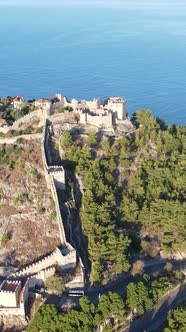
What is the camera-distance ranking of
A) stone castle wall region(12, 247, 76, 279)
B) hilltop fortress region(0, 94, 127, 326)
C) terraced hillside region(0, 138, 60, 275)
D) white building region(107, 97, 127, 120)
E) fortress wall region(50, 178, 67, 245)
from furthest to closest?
white building region(107, 97, 127, 120) < fortress wall region(50, 178, 67, 245) < terraced hillside region(0, 138, 60, 275) < stone castle wall region(12, 247, 76, 279) < hilltop fortress region(0, 94, 127, 326)

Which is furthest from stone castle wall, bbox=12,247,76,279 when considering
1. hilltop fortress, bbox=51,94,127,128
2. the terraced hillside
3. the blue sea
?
the blue sea

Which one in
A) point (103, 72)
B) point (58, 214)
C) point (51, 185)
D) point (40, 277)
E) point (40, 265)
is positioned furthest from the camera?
point (103, 72)

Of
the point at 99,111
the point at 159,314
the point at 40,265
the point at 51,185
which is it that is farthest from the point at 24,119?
the point at 159,314

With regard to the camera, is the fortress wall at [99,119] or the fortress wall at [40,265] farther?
the fortress wall at [99,119]

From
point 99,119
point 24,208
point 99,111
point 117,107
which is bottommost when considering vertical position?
point 24,208

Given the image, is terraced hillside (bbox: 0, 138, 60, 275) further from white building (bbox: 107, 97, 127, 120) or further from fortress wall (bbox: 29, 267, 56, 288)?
white building (bbox: 107, 97, 127, 120)

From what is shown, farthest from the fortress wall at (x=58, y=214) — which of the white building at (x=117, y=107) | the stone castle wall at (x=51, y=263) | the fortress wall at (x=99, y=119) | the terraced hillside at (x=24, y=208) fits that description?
the white building at (x=117, y=107)

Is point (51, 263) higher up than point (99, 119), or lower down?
lower down

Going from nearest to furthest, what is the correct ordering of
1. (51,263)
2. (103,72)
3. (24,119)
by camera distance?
(51,263) → (24,119) → (103,72)

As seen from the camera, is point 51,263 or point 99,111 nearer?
point 51,263

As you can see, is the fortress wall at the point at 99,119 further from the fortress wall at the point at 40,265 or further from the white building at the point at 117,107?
the fortress wall at the point at 40,265

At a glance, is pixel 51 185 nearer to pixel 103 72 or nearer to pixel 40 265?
pixel 40 265

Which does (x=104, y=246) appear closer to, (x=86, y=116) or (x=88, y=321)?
(x=88, y=321)

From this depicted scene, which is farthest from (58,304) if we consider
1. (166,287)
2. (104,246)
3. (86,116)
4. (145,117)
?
(145,117)
